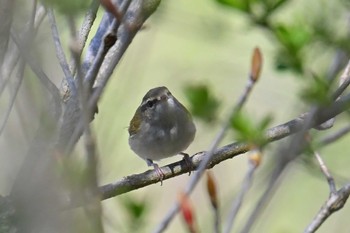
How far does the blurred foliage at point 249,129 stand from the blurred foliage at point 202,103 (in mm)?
106

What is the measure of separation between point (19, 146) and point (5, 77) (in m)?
0.30

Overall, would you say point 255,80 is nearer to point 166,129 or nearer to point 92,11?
point 92,11

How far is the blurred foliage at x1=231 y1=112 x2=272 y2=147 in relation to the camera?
1.81 meters

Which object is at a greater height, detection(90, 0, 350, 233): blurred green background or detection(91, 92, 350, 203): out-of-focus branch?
detection(91, 92, 350, 203): out-of-focus branch

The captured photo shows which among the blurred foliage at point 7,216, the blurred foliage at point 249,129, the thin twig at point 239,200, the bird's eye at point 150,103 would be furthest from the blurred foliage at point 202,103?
the bird's eye at point 150,103

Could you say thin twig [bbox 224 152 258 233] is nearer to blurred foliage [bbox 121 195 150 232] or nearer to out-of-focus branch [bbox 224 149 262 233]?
out-of-focus branch [bbox 224 149 262 233]

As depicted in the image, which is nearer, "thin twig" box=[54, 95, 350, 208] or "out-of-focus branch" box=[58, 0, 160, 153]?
"out-of-focus branch" box=[58, 0, 160, 153]

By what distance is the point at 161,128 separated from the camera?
4586mm

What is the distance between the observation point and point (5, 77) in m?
2.44

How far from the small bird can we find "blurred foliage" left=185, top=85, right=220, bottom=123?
244cm

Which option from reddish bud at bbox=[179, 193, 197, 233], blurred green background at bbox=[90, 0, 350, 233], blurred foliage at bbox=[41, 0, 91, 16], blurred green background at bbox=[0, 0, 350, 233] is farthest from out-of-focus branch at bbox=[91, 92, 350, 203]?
blurred green background at bbox=[90, 0, 350, 233]

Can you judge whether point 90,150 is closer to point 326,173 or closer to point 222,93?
point 326,173

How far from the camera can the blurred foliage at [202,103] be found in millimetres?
1954

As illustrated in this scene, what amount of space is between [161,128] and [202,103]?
8.63 ft
